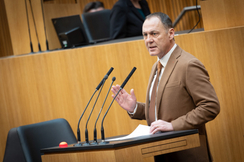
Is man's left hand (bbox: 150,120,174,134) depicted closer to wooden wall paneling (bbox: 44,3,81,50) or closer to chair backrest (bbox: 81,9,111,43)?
wooden wall paneling (bbox: 44,3,81,50)

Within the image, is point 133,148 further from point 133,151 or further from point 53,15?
point 53,15

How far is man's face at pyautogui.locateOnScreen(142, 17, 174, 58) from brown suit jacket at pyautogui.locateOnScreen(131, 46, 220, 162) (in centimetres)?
8

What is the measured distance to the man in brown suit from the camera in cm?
180

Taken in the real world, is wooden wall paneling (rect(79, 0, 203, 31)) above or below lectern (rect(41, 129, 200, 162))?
above

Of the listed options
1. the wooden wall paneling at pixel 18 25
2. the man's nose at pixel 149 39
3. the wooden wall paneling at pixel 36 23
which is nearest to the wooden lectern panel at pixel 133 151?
the man's nose at pixel 149 39

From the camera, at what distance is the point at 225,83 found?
9.96 feet

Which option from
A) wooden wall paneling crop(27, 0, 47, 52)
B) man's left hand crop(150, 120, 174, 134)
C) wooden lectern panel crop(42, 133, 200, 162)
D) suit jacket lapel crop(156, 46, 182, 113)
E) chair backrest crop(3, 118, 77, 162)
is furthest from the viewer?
wooden wall paneling crop(27, 0, 47, 52)

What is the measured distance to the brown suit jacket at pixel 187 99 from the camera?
71.1 inches

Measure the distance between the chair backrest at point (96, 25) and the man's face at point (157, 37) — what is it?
74.2 inches

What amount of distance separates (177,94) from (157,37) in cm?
39

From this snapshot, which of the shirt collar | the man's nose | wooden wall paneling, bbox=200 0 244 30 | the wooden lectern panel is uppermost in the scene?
wooden wall paneling, bbox=200 0 244 30

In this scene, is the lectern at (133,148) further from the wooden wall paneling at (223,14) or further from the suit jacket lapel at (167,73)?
the wooden wall paneling at (223,14)

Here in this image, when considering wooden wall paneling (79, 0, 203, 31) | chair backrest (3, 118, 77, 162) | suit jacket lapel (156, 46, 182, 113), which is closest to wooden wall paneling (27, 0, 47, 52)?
chair backrest (3, 118, 77, 162)

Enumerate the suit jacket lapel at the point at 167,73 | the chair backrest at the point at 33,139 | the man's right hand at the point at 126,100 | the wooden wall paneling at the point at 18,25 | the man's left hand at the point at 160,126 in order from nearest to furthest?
the man's left hand at the point at 160,126 → the suit jacket lapel at the point at 167,73 → the man's right hand at the point at 126,100 → the chair backrest at the point at 33,139 → the wooden wall paneling at the point at 18,25
